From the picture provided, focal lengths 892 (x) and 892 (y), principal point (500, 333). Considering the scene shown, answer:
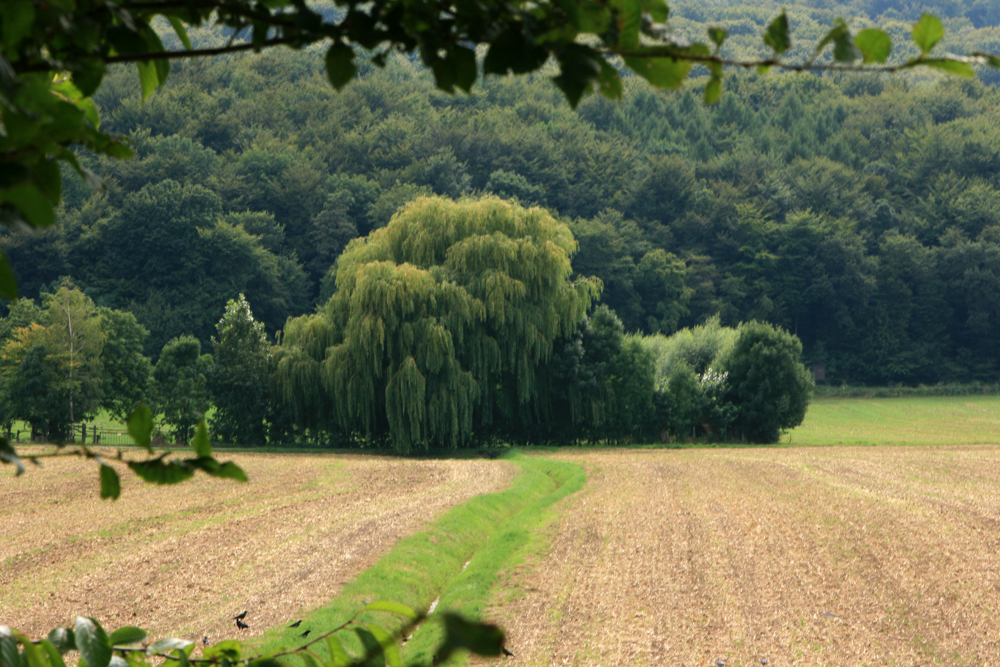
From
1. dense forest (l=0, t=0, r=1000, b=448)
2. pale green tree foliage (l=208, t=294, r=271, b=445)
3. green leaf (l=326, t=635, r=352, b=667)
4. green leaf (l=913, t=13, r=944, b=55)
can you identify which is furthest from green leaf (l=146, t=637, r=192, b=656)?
dense forest (l=0, t=0, r=1000, b=448)

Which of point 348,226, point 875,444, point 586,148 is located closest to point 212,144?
point 348,226

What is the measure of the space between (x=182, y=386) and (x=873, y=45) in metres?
32.0

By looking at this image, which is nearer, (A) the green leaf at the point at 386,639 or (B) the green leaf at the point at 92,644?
(A) the green leaf at the point at 386,639

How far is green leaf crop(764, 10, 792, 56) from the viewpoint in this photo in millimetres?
973

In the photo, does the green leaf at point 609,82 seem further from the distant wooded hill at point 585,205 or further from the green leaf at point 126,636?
the distant wooded hill at point 585,205

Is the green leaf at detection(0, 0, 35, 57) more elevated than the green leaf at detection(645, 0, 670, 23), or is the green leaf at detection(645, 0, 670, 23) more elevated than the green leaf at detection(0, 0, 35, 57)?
the green leaf at detection(645, 0, 670, 23)

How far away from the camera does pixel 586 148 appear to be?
72.8 meters

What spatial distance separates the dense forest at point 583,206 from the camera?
5109 cm

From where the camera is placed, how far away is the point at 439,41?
1.01 m

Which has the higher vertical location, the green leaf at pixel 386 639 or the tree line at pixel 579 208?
the tree line at pixel 579 208

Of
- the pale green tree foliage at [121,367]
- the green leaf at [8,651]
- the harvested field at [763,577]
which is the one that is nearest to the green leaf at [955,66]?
the green leaf at [8,651]

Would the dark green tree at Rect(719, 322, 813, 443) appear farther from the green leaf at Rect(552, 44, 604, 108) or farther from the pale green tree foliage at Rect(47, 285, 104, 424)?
the green leaf at Rect(552, 44, 604, 108)

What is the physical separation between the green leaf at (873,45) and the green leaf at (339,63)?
0.56m

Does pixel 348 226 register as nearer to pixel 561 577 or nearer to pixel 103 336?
pixel 103 336
